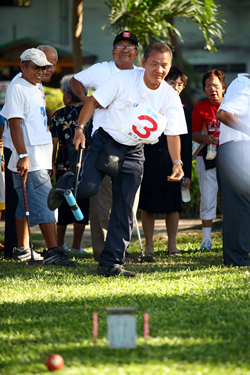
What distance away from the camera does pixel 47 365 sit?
7.65 ft

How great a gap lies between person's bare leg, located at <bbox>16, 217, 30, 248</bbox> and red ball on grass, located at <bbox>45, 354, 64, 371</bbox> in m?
2.94

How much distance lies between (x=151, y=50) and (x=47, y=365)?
2659 mm

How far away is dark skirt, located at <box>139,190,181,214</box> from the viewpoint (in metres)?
5.57

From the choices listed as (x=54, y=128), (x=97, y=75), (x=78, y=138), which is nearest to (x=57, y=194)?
(x=78, y=138)

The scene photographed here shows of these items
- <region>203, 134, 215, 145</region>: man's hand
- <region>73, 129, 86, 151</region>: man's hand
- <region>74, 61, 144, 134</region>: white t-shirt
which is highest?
<region>74, 61, 144, 134</region>: white t-shirt

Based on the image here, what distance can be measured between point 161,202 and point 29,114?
5.44 feet

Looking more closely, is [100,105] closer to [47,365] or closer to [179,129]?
[179,129]

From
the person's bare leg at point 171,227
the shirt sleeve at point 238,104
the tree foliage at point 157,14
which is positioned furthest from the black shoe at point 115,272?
the tree foliage at point 157,14

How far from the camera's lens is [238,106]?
14.5 ft

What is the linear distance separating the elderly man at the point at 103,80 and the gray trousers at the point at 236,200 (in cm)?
116

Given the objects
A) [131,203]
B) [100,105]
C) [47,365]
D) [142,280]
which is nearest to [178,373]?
[47,365]

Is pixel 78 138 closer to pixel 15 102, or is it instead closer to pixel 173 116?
pixel 173 116

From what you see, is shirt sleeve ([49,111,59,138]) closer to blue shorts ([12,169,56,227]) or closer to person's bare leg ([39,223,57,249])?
blue shorts ([12,169,56,227])

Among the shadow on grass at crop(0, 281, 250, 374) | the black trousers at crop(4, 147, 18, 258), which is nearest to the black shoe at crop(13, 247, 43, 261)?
the black trousers at crop(4, 147, 18, 258)
